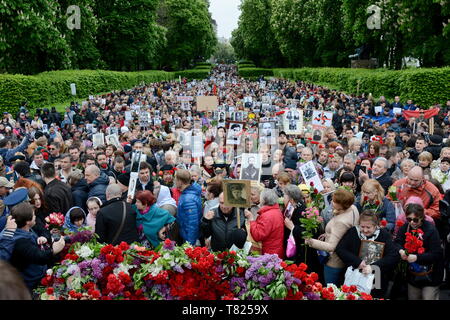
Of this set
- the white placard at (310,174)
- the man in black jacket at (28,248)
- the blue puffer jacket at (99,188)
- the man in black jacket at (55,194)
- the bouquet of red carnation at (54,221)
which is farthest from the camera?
the white placard at (310,174)

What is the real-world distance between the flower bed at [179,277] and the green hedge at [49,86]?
1927cm

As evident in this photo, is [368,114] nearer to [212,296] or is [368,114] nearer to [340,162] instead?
[340,162]

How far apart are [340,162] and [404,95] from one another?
626 inches

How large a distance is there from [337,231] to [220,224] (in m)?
1.47

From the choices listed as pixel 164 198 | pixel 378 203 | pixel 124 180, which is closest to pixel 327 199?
pixel 378 203

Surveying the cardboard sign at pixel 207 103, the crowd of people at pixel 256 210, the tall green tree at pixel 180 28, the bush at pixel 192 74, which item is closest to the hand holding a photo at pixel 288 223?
the crowd of people at pixel 256 210

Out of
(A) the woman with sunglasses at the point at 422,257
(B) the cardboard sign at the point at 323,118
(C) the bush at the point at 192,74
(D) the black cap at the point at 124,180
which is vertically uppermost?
(C) the bush at the point at 192,74

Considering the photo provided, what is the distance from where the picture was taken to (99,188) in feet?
22.8

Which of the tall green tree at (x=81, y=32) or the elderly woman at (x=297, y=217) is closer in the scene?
the elderly woman at (x=297, y=217)

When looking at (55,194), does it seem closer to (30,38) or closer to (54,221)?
(54,221)

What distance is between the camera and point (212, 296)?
14.1 feet

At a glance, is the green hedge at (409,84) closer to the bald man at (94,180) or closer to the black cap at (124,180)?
the black cap at (124,180)

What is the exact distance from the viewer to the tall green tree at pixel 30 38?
24508 millimetres

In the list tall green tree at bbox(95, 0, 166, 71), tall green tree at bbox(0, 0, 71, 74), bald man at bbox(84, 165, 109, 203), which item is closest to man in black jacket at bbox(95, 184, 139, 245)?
bald man at bbox(84, 165, 109, 203)
